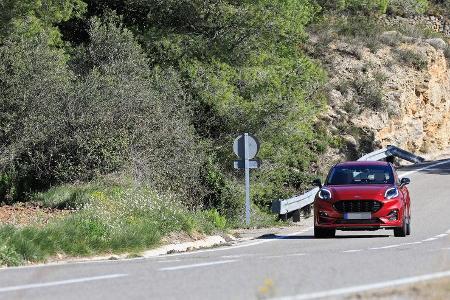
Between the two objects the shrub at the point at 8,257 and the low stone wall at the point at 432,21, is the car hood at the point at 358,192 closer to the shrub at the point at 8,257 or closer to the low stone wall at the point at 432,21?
the shrub at the point at 8,257

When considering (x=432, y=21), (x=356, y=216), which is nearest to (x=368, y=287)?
(x=356, y=216)

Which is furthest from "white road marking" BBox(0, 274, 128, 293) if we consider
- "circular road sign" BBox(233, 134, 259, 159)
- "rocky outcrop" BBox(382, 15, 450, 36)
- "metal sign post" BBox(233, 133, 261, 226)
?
"rocky outcrop" BBox(382, 15, 450, 36)

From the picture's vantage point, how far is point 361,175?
2495cm

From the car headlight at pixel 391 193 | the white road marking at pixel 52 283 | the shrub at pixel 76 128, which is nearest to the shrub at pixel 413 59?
the shrub at pixel 76 128

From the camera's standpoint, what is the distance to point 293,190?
38469mm

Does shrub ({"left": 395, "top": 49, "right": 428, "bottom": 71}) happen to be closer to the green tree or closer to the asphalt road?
the green tree

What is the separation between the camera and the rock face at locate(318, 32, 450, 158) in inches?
2099

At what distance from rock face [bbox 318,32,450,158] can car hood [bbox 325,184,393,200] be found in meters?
27.2

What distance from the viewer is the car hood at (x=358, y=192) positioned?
23.4 m

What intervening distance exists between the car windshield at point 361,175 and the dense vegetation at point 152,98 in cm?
394

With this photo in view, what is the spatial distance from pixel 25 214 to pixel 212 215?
20.2 feet

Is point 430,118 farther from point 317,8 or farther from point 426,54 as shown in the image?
point 317,8

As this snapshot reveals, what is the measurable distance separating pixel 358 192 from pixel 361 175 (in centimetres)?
149

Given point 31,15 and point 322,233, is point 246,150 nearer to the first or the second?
point 322,233
